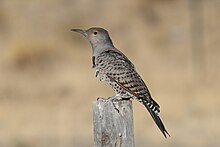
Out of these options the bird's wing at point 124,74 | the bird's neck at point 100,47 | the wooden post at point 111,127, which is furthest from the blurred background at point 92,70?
the wooden post at point 111,127

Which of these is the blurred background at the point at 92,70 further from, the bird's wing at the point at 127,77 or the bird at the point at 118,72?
the bird's wing at the point at 127,77

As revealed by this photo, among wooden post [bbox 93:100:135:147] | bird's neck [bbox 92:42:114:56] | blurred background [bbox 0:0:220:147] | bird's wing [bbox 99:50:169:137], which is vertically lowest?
wooden post [bbox 93:100:135:147]

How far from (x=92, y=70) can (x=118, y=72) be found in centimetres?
1350

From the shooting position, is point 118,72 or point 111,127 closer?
point 111,127

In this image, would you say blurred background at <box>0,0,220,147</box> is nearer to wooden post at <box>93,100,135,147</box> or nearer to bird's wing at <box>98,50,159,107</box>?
bird's wing at <box>98,50,159,107</box>

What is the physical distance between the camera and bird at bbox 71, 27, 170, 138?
9.04 metres

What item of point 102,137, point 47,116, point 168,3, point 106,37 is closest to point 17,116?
point 47,116

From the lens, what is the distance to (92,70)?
75.9 feet

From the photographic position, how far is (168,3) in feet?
89.2

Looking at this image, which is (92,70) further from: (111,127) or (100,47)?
(111,127)

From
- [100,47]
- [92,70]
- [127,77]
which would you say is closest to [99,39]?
[100,47]

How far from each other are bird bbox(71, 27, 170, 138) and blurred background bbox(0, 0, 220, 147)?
8.00m

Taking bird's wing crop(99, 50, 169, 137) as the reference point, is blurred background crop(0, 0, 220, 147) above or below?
above

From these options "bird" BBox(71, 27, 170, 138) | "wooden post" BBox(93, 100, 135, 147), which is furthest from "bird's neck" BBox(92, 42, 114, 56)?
"wooden post" BBox(93, 100, 135, 147)
